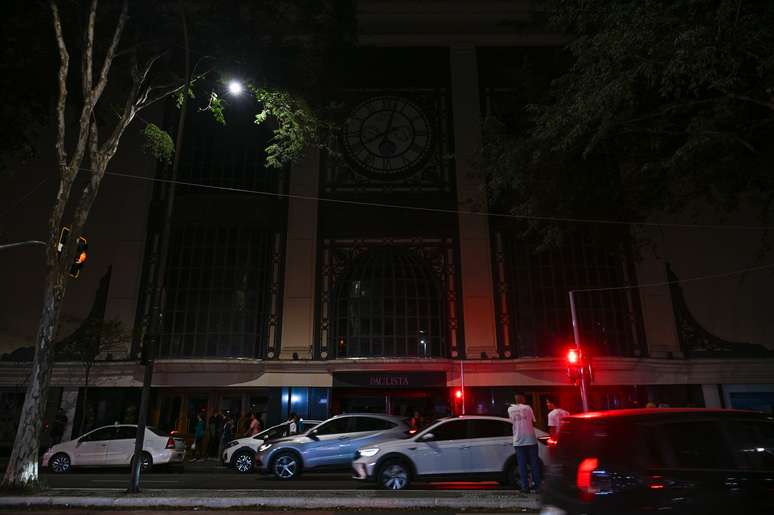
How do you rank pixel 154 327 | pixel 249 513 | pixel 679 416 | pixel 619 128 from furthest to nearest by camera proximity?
pixel 619 128 < pixel 154 327 < pixel 249 513 < pixel 679 416

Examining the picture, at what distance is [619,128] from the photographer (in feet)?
42.6

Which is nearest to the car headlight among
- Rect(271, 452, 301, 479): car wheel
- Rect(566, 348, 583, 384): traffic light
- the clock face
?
Rect(271, 452, 301, 479): car wheel

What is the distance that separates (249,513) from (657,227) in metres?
21.3

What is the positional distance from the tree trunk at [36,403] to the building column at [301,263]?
37.7ft

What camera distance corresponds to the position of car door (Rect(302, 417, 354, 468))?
12719 millimetres

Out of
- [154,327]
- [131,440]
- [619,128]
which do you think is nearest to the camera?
[154,327]

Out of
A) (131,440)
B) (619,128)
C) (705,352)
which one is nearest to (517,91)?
(619,128)

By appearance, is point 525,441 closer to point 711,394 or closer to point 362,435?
→ point 362,435

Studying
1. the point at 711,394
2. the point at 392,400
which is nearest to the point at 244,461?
the point at 392,400

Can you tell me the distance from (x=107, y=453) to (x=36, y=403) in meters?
7.14

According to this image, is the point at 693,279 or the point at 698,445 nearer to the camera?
the point at 698,445

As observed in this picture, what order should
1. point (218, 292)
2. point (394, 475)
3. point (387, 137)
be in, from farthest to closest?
point (387, 137)
point (218, 292)
point (394, 475)

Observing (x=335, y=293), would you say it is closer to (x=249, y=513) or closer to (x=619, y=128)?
(x=619, y=128)

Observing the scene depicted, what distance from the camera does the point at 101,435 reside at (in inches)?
622
